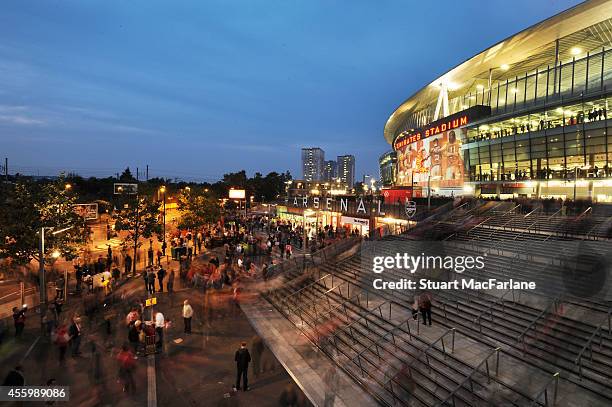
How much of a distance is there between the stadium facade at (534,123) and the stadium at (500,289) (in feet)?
0.49

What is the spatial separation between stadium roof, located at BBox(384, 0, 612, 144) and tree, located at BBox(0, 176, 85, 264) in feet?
140

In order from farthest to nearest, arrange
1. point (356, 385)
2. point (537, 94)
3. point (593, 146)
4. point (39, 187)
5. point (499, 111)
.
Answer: point (499, 111)
point (537, 94)
point (593, 146)
point (39, 187)
point (356, 385)

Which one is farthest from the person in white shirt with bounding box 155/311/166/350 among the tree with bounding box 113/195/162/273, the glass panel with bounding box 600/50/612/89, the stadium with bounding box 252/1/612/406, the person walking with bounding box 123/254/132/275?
the glass panel with bounding box 600/50/612/89

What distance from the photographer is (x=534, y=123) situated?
33.1 meters

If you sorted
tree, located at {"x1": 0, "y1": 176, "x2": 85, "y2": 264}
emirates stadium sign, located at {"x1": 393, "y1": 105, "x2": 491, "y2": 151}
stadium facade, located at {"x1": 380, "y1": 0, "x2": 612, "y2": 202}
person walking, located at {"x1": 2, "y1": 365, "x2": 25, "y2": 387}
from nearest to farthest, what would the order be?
1. person walking, located at {"x1": 2, "y1": 365, "x2": 25, "y2": 387}
2. tree, located at {"x1": 0, "y1": 176, "x2": 85, "y2": 264}
3. stadium facade, located at {"x1": 380, "y1": 0, "x2": 612, "y2": 202}
4. emirates stadium sign, located at {"x1": 393, "y1": 105, "x2": 491, "y2": 151}

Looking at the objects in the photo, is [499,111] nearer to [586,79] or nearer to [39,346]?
[586,79]

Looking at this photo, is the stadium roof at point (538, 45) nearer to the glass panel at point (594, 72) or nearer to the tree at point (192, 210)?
the glass panel at point (594, 72)

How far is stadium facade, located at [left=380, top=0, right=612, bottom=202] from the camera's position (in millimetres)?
29094

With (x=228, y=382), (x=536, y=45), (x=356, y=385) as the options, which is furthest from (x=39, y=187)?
(x=536, y=45)

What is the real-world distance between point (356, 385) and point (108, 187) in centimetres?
9443

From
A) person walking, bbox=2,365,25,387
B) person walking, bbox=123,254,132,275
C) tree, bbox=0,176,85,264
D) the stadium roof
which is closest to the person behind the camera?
person walking, bbox=2,365,25,387

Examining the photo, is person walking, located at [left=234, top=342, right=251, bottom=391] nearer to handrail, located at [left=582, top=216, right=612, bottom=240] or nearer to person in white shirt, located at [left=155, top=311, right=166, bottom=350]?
person in white shirt, located at [left=155, top=311, right=166, bottom=350]

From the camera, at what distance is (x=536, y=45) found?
37312mm

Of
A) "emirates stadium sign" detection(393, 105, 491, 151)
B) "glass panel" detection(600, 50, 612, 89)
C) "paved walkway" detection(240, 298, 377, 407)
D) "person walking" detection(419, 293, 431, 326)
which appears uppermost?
"glass panel" detection(600, 50, 612, 89)
